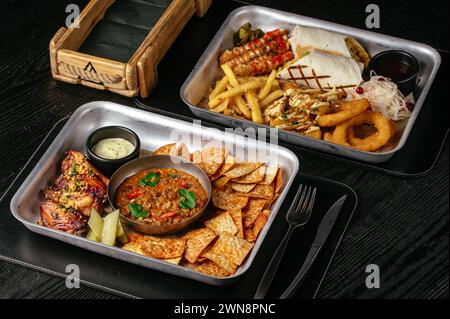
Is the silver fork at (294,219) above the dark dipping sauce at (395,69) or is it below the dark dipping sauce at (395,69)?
below

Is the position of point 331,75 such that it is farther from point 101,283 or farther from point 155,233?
point 101,283

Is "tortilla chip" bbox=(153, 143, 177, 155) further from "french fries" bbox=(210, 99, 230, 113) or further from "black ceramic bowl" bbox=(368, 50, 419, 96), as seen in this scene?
"black ceramic bowl" bbox=(368, 50, 419, 96)

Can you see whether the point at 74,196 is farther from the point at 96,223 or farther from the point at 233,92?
the point at 233,92

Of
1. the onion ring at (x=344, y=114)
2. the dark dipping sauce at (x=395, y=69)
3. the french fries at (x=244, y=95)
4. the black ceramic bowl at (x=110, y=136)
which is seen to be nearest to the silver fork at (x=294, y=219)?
the onion ring at (x=344, y=114)

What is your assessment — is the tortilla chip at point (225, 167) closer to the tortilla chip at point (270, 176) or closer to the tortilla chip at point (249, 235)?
the tortilla chip at point (270, 176)

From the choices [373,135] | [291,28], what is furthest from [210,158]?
[291,28]

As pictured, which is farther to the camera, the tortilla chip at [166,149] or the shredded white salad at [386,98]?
the shredded white salad at [386,98]

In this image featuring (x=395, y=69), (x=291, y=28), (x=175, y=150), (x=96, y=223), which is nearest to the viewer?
(x=96, y=223)

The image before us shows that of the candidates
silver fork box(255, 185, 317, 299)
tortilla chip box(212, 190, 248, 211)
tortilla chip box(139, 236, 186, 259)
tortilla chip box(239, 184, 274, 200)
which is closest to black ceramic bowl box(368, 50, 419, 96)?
silver fork box(255, 185, 317, 299)
